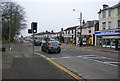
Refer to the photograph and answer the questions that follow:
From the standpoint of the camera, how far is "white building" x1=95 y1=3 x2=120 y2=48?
125ft

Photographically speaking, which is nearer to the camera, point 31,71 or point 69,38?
point 31,71

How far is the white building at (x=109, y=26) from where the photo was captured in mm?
38188

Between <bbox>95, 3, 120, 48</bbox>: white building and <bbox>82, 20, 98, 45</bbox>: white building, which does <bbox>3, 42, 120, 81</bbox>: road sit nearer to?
<bbox>95, 3, 120, 48</bbox>: white building

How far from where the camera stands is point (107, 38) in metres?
41.1

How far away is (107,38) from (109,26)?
2.67 m

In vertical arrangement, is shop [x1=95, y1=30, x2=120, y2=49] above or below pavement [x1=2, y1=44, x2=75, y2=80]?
above

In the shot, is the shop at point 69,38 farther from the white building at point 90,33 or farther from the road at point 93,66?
the road at point 93,66

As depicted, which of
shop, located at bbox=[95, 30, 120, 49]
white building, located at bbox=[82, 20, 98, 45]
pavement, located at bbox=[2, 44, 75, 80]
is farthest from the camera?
white building, located at bbox=[82, 20, 98, 45]

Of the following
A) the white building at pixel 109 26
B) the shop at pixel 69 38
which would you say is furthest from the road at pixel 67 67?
the shop at pixel 69 38

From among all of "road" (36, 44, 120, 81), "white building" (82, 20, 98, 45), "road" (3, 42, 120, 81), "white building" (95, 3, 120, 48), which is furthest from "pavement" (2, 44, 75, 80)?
"white building" (82, 20, 98, 45)

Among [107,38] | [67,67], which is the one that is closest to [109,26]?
[107,38]

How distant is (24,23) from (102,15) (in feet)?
102

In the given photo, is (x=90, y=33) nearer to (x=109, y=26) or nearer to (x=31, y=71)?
(x=109, y=26)

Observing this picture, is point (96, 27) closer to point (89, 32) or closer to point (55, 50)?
point (89, 32)
